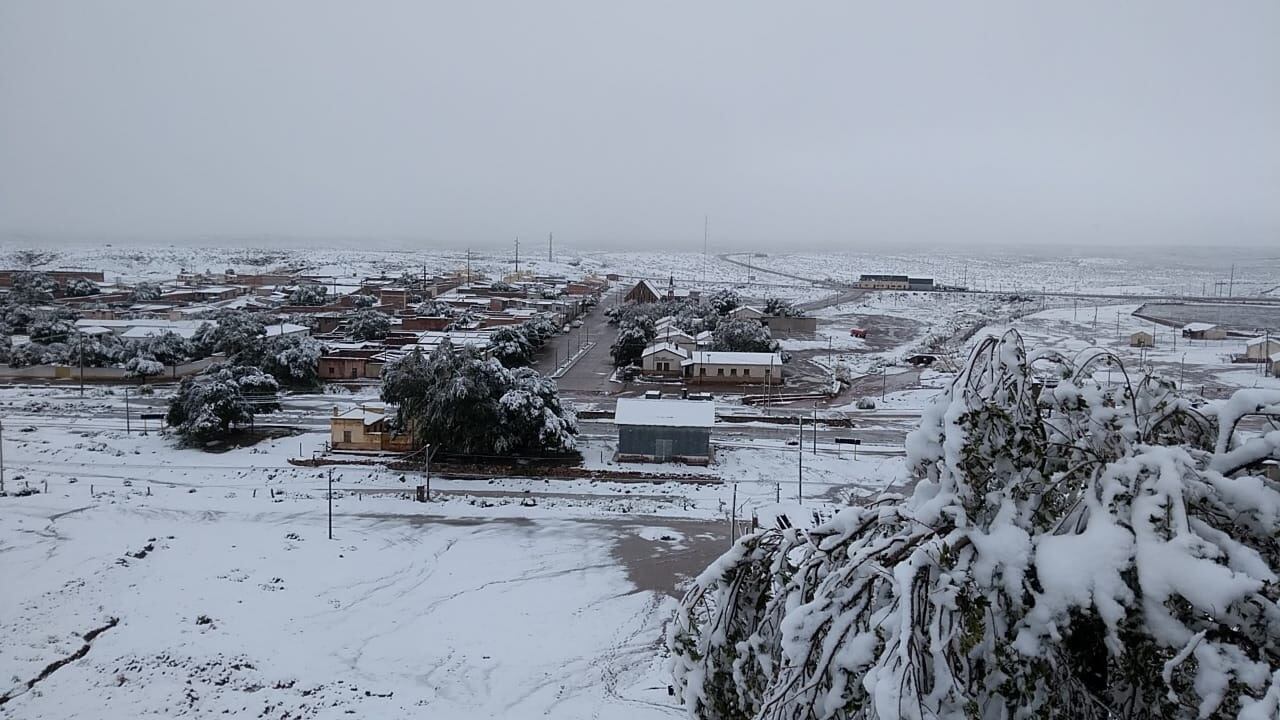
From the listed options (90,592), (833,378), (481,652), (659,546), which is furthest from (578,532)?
(833,378)

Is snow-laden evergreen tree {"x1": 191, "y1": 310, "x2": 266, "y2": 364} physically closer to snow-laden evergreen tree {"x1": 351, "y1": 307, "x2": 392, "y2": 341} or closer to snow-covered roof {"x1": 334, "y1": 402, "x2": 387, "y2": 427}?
snow-laden evergreen tree {"x1": 351, "y1": 307, "x2": 392, "y2": 341}

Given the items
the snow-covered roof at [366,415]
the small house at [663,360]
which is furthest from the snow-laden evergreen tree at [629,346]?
the snow-covered roof at [366,415]

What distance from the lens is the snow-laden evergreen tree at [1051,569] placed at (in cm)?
235

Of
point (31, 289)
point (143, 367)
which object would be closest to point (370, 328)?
point (143, 367)

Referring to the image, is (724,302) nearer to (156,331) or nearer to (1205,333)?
(1205,333)

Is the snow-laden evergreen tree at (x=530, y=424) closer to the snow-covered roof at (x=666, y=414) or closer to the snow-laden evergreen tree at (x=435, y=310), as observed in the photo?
the snow-covered roof at (x=666, y=414)

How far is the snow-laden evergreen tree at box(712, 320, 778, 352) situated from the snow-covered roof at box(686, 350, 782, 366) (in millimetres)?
2288

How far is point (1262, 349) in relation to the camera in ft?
103

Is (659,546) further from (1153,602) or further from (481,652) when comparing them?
(1153,602)

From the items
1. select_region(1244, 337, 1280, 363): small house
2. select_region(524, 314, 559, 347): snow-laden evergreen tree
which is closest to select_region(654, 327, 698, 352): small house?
select_region(524, 314, 559, 347): snow-laden evergreen tree

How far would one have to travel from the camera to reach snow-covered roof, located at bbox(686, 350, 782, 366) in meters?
28.3

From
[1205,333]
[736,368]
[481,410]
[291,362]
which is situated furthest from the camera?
[1205,333]

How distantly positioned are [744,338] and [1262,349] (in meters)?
19.6

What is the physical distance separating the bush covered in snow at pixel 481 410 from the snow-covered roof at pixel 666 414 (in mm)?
1267
